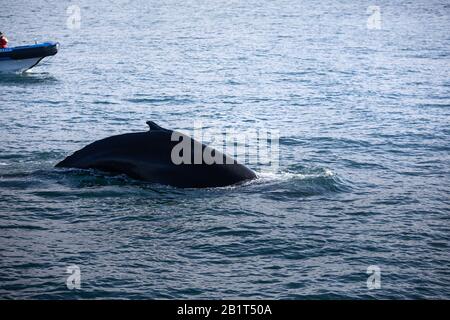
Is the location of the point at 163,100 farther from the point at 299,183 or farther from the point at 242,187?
the point at 242,187

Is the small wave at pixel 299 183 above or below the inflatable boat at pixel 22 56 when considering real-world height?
below

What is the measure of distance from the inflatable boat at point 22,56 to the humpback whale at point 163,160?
25.5 metres

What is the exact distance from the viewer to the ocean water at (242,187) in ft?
48.4

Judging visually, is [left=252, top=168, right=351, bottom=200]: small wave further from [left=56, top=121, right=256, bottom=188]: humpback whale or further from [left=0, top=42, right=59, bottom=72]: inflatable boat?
[left=0, top=42, right=59, bottom=72]: inflatable boat

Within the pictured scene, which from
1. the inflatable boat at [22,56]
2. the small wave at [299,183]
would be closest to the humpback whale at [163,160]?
the small wave at [299,183]

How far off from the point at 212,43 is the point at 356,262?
166 ft

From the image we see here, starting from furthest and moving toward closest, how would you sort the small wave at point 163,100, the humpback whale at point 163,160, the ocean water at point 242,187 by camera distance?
the small wave at point 163,100 < the humpback whale at point 163,160 < the ocean water at point 242,187

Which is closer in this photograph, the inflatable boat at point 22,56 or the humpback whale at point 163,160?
the humpback whale at point 163,160

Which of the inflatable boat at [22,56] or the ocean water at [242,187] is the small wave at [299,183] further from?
the inflatable boat at [22,56]

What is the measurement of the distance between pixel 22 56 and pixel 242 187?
2734 cm

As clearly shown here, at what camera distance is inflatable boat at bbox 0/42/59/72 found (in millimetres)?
42688

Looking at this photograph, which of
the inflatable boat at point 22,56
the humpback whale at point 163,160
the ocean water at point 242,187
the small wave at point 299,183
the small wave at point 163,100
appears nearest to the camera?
the ocean water at point 242,187

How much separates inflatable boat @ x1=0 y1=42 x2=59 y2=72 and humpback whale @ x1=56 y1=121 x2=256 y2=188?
1006 inches
